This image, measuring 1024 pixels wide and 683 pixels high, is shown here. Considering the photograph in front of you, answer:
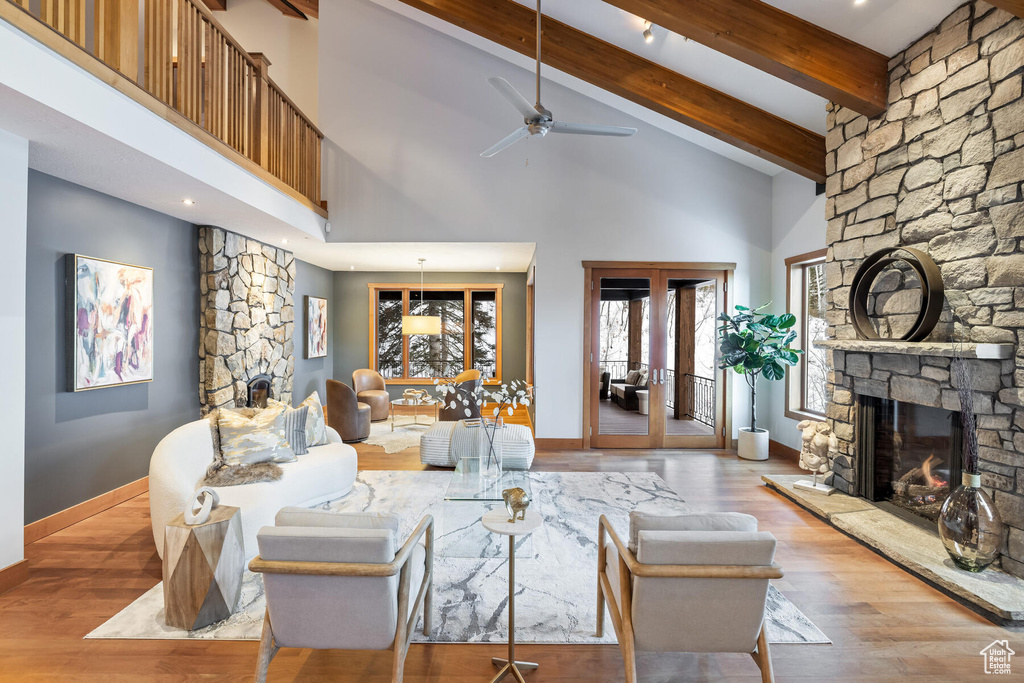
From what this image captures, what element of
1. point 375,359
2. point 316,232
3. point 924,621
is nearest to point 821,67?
point 924,621

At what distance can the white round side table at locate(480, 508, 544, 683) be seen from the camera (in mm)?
2000

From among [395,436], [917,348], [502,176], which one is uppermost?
[502,176]

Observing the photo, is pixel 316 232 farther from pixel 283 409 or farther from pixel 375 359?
pixel 375 359

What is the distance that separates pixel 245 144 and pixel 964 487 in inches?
234

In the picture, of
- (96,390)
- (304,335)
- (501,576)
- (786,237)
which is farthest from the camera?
(304,335)

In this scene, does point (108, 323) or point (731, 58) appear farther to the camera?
point (731, 58)

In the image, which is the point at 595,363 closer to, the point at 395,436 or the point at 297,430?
the point at 395,436

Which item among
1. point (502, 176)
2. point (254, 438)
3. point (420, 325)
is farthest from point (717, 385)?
point (254, 438)

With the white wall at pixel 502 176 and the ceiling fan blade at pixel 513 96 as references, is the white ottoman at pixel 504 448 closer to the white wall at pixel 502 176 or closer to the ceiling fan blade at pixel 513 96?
the white wall at pixel 502 176

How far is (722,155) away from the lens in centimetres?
599

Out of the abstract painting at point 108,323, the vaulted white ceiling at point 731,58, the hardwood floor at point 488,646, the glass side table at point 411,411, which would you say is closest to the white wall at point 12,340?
the hardwood floor at point 488,646

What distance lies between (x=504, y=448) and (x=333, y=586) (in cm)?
297

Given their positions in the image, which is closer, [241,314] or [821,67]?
[821,67]

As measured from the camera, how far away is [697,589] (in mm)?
1780
